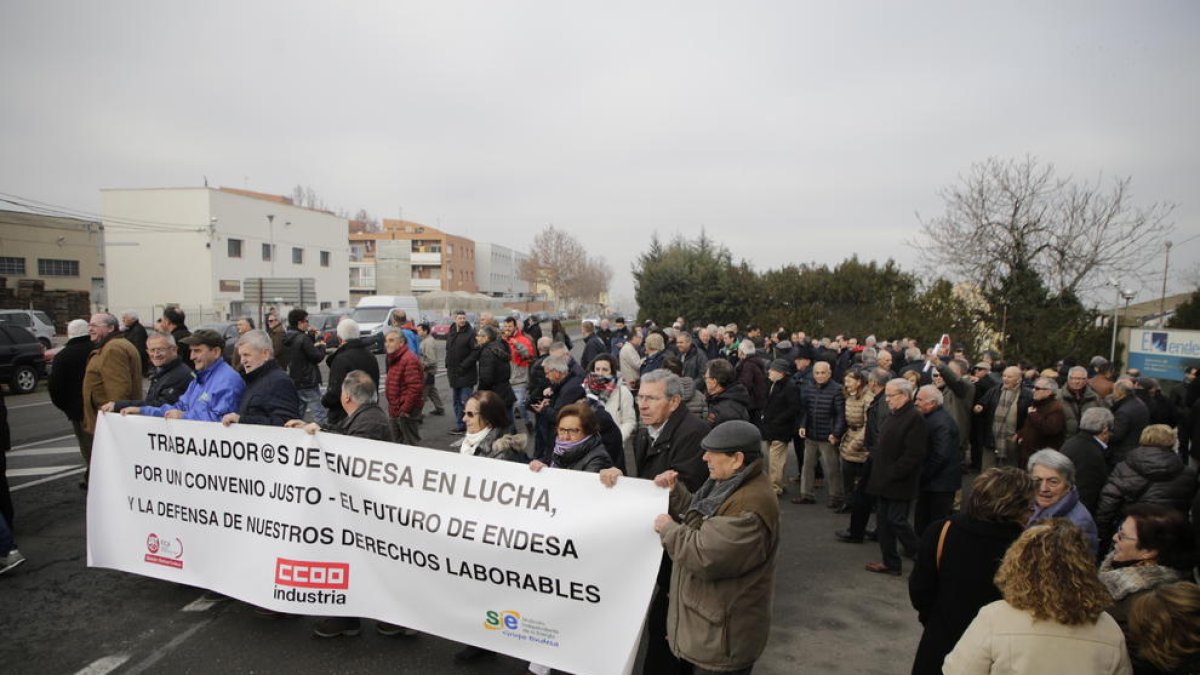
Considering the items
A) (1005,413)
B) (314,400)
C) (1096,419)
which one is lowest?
(314,400)

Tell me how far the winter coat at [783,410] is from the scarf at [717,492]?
491 centimetres

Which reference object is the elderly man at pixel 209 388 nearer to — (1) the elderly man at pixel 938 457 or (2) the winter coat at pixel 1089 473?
(1) the elderly man at pixel 938 457

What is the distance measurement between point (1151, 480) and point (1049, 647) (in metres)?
3.29

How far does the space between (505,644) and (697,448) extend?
1576 millimetres

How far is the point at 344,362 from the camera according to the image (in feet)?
25.2

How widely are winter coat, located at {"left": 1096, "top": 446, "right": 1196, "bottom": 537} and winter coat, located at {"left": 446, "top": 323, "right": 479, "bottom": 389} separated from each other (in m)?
8.28

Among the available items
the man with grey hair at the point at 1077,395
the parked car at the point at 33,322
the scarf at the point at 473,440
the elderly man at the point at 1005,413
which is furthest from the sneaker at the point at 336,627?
the parked car at the point at 33,322

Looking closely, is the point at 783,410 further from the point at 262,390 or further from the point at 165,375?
the point at 165,375

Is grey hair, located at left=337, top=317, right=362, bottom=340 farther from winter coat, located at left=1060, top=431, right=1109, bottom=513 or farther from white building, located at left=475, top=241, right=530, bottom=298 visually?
white building, located at left=475, top=241, right=530, bottom=298

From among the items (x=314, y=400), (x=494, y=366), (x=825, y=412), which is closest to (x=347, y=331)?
(x=494, y=366)

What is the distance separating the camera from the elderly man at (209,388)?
5031 millimetres

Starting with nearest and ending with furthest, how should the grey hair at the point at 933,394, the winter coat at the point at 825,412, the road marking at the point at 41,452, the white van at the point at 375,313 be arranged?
the grey hair at the point at 933,394
the winter coat at the point at 825,412
the road marking at the point at 41,452
the white van at the point at 375,313

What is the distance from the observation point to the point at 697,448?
12.9 ft

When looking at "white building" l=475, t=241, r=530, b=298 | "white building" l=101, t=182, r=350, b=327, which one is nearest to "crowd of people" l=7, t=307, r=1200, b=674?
"white building" l=101, t=182, r=350, b=327
